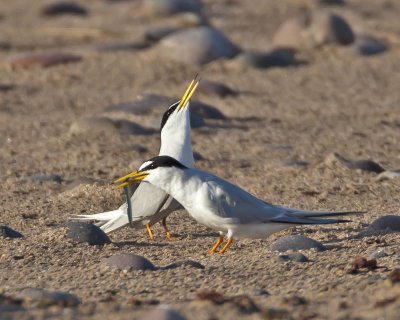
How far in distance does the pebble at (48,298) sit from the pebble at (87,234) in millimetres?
1132

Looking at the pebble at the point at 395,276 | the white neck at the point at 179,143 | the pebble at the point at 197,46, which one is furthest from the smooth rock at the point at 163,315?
the pebble at the point at 197,46

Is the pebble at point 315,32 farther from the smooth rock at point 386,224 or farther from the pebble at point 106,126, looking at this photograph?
the smooth rock at point 386,224

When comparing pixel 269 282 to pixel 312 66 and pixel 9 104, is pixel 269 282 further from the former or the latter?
pixel 312 66

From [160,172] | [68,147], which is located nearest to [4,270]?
Result: [160,172]

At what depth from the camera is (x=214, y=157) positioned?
309 inches

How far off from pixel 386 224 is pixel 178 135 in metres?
1.23

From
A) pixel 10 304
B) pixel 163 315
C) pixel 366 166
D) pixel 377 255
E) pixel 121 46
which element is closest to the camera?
pixel 163 315

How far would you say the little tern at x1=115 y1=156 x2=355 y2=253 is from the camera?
207 inches

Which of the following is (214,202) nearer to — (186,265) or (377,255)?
(186,265)

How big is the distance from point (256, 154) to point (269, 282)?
337cm

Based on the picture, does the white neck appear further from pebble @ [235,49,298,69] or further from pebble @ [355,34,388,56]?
pebble @ [355,34,388,56]

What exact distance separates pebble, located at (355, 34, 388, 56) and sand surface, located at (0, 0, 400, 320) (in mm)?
117

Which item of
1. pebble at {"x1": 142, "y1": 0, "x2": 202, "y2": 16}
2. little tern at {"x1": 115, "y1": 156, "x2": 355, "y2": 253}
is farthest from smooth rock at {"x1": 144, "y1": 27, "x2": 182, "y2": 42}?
little tern at {"x1": 115, "y1": 156, "x2": 355, "y2": 253}

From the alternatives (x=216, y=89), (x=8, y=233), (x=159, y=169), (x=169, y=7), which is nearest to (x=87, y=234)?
(x=8, y=233)
